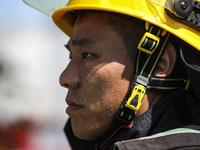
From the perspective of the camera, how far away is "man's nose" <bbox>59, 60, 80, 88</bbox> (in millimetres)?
3068

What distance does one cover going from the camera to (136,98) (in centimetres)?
295

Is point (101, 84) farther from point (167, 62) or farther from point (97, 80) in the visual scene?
point (167, 62)

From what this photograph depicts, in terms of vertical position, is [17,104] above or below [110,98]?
below

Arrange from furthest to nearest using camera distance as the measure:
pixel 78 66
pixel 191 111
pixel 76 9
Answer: pixel 76 9
pixel 78 66
pixel 191 111

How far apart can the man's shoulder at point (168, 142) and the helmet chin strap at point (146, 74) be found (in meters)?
0.36

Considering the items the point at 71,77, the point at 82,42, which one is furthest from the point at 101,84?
the point at 82,42

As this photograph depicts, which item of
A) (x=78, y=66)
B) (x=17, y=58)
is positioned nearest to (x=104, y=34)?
(x=78, y=66)

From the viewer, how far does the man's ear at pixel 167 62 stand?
305cm

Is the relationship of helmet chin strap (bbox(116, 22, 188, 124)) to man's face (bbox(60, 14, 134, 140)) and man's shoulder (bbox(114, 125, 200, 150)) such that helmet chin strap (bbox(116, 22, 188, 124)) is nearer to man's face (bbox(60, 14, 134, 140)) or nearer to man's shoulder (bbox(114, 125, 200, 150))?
man's face (bbox(60, 14, 134, 140))

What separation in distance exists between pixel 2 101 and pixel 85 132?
5504mm

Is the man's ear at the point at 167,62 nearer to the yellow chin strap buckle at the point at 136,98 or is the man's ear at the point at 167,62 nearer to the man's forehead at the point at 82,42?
the yellow chin strap buckle at the point at 136,98

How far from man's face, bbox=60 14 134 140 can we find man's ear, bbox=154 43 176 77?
221 mm

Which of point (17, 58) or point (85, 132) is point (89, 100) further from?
point (17, 58)

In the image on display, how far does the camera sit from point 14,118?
791cm
